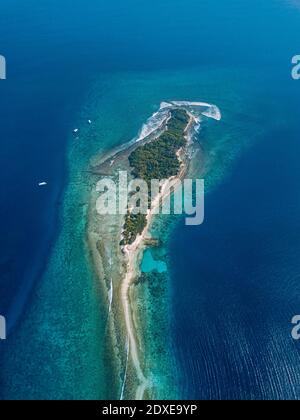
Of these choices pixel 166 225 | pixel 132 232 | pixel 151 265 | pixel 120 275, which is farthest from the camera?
pixel 166 225

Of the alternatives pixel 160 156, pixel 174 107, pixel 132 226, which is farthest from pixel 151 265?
pixel 174 107

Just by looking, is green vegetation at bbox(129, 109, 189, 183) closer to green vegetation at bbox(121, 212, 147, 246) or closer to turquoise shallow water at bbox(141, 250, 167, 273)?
green vegetation at bbox(121, 212, 147, 246)

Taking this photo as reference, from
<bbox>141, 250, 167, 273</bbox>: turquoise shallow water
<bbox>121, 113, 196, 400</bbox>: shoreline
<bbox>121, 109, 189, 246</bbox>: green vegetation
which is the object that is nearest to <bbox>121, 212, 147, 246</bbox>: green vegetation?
<bbox>121, 109, 189, 246</bbox>: green vegetation

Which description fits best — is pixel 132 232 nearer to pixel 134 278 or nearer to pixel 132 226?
pixel 132 226

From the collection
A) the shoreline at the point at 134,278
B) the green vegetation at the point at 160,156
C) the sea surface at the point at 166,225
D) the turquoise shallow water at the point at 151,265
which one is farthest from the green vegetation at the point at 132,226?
the green vegetation at the point at 160,156

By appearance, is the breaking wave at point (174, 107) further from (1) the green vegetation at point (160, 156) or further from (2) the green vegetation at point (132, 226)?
(2) the green vegetation at point (132, 226)
